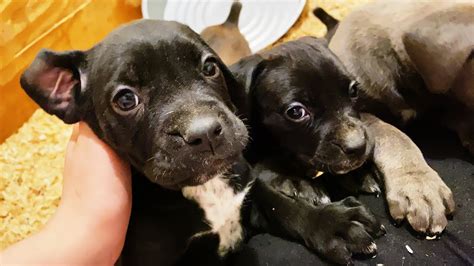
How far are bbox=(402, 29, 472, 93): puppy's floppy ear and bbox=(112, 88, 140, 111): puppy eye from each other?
0.95 m

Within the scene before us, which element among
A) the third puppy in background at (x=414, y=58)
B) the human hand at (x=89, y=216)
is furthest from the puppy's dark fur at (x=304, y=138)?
the human hand at (x=89, y=216)

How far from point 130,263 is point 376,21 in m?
1.22

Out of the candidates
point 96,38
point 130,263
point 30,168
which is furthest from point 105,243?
point 96,38

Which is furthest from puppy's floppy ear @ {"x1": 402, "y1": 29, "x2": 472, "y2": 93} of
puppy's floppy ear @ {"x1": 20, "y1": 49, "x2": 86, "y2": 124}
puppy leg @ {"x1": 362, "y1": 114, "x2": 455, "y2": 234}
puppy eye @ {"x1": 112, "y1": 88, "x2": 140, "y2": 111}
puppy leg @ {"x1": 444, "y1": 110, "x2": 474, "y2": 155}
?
puppy's floppy ear @ {"x1": 20, "y1": 49, "x2": 86, "y2": 124}

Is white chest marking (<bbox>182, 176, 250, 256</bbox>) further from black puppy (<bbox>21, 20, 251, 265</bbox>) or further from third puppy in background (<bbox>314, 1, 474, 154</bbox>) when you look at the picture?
third puppy in background (<bbox>314, 1, 474, 154</bbox>)

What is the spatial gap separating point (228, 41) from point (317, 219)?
1413 millimetres

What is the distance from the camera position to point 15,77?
316 cm

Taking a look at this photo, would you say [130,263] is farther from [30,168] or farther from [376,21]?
[30,168]

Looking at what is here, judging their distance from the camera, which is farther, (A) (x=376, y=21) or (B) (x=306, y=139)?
(A) (x=376, y=21)

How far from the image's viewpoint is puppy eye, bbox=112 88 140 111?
5.22 feet

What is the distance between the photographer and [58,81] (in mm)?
1744

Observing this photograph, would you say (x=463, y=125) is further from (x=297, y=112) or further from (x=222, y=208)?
(x=222, y=208)

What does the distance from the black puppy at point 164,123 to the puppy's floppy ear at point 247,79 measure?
0.08m

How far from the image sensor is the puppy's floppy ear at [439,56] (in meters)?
1.90
